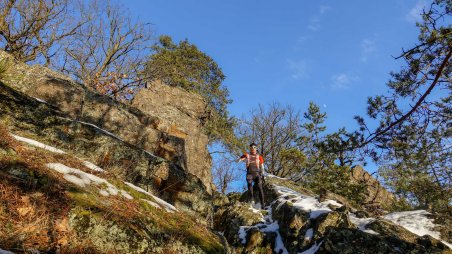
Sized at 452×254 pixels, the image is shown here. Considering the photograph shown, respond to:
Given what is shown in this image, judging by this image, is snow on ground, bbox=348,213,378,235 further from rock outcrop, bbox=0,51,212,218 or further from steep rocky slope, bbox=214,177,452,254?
rock outcrop, bbox=0,51,212,218

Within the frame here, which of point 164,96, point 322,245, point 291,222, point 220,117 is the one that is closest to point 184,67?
point 220,117

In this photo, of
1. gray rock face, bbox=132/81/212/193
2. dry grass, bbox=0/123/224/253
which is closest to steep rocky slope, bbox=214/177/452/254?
gray rock face, bbox=132/81/212/193

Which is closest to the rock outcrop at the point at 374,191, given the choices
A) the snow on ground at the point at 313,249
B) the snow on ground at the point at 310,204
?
the snow on ground at the point at 310,204

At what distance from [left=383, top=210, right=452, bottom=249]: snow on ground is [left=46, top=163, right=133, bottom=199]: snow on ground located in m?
8.94

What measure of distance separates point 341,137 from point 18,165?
22.3 ft

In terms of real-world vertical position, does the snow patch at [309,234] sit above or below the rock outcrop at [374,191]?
below

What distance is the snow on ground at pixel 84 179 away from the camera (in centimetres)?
400

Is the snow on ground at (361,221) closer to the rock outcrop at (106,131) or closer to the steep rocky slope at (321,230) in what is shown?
the steep rocky slope at (321,230)

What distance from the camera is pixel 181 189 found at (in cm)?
692

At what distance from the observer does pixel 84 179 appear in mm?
4180

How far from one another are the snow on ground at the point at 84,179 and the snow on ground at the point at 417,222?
8.94 m

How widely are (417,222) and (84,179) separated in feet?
32.7

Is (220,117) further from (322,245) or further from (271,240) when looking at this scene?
(322,245)

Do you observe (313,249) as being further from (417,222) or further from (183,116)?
(183,116)
